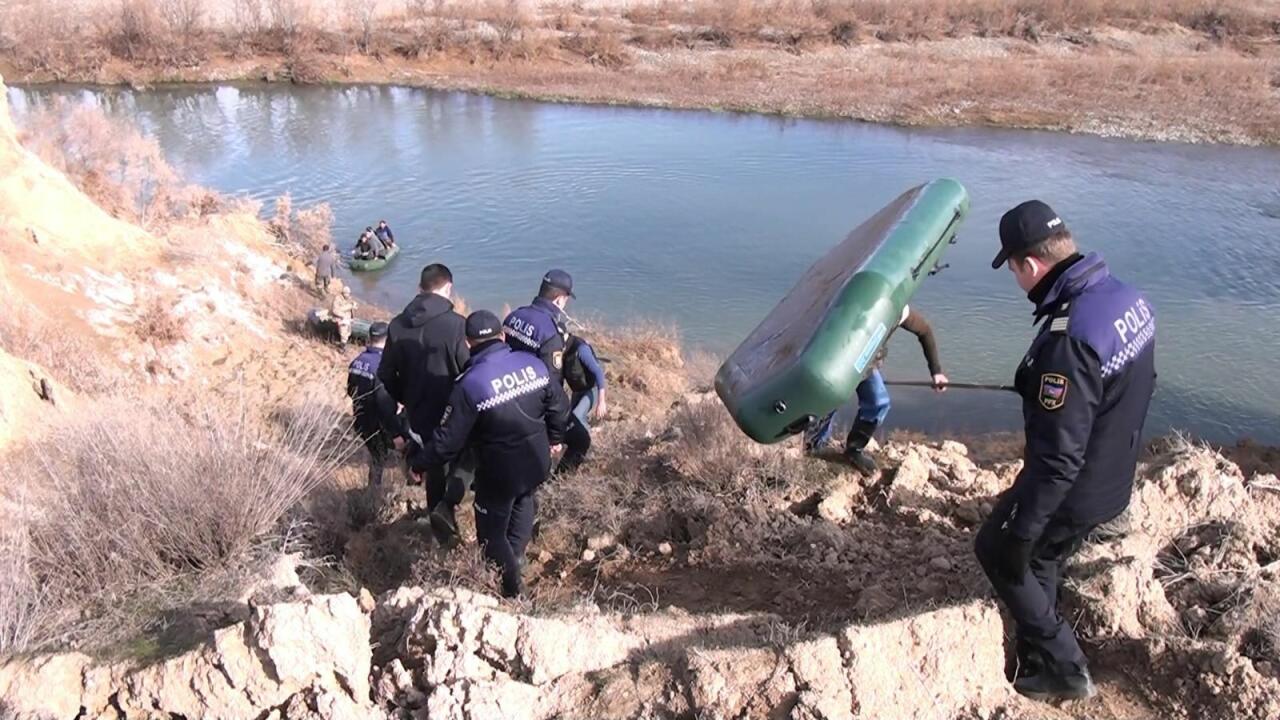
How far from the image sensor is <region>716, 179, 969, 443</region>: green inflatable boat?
15.1 feet

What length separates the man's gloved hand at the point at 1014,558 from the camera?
3.22m

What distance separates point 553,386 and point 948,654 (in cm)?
231

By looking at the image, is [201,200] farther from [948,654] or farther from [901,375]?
[948,654]

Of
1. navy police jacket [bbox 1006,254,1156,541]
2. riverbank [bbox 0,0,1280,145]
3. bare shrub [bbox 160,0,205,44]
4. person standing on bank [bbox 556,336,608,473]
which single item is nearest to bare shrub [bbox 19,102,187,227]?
person standing on bank [bbox 556,336,608,473]

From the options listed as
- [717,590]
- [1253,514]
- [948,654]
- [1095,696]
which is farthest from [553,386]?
[1253,514]

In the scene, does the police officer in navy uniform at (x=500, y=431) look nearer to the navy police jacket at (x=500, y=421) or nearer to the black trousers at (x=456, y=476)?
the navy police jacket at (x=500, y=421)

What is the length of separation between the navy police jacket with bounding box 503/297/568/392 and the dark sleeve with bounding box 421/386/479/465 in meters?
1.17

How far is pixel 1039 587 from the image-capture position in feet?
11.1

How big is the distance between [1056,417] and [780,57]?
36010 mm

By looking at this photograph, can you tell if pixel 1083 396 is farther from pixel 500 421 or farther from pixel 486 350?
pixel 486 350

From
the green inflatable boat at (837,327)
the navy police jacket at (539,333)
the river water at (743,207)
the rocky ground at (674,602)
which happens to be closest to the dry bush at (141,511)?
the rocky ground at (674,602)

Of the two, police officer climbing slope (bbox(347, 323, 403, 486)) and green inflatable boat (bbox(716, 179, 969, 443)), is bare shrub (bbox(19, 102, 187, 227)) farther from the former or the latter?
green inflatable boat (bbox(716, 179, 969, 443))

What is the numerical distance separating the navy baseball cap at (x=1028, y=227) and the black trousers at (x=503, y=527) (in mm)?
2660

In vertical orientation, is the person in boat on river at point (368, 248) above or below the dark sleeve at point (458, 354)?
below
